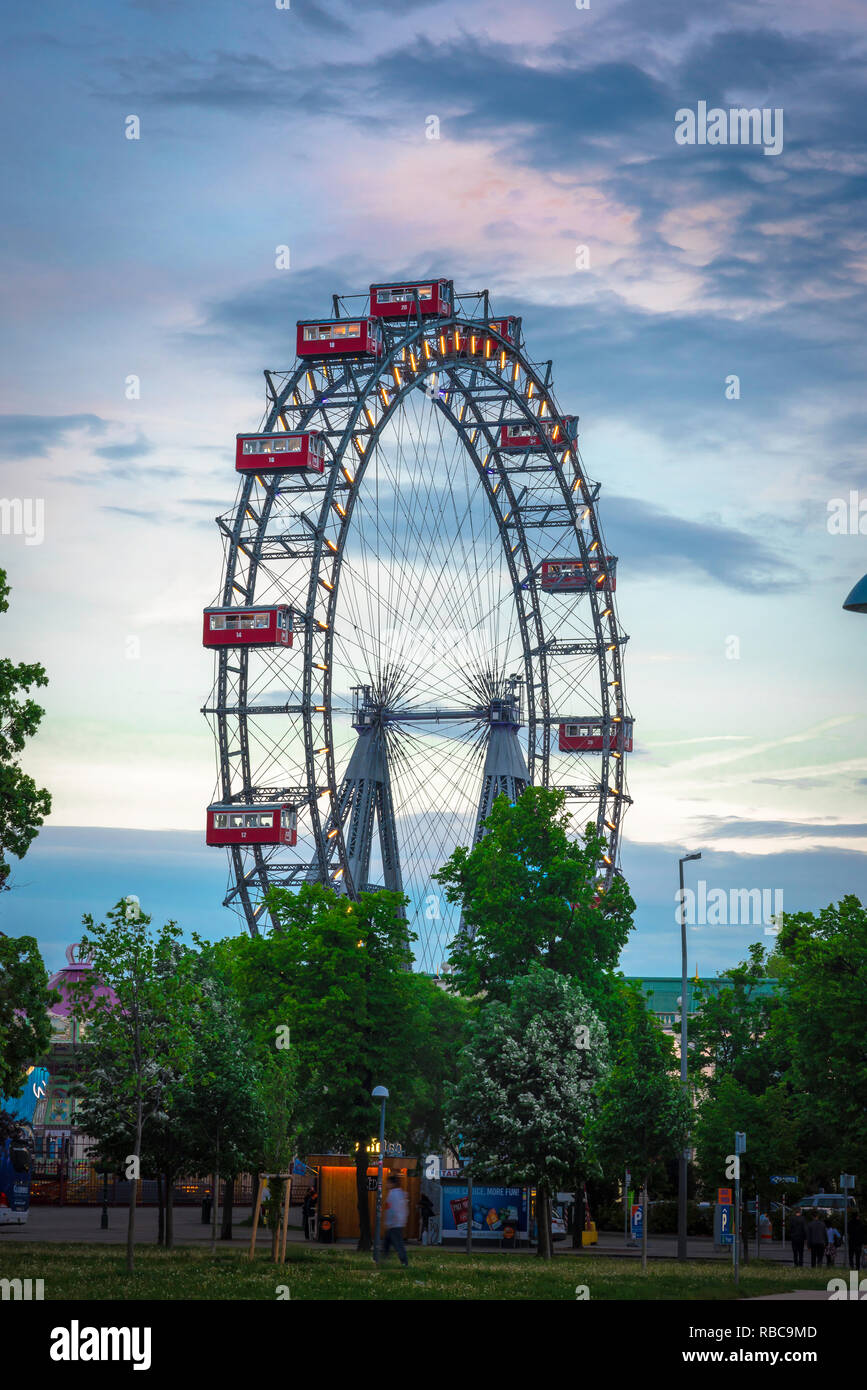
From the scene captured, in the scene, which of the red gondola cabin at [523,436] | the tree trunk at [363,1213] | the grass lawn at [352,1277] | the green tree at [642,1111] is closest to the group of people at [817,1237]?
the grass lawn at [352,1277]

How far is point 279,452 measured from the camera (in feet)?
230

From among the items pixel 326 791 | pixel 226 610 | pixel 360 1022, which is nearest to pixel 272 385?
pixel 226 610

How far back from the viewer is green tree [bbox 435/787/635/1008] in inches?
2165

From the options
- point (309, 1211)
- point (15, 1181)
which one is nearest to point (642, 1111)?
point (309, 1211)

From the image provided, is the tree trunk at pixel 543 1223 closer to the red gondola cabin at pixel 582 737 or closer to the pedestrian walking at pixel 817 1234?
the pedestrian walking at pixel 817 1234

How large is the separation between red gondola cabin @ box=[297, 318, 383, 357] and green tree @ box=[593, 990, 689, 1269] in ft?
125

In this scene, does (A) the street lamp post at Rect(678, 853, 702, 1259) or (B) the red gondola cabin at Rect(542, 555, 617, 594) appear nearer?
(A) the street lamp post at Rect(678, 853, 702, 1259)

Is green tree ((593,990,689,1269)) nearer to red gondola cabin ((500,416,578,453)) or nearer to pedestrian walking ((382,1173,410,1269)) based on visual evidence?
pedestrian walking ((382,1173,410,1269))

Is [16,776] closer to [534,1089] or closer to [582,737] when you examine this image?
[534,1089]

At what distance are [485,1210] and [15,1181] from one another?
50.2ft

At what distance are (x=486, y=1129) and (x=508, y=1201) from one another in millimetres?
11653

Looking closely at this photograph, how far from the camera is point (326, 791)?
230 feet

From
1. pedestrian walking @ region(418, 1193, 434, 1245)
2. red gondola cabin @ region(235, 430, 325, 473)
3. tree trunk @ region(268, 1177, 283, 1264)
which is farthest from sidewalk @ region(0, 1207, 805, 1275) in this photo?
red gondola cabin @ region(235, 430, 325, 473)
